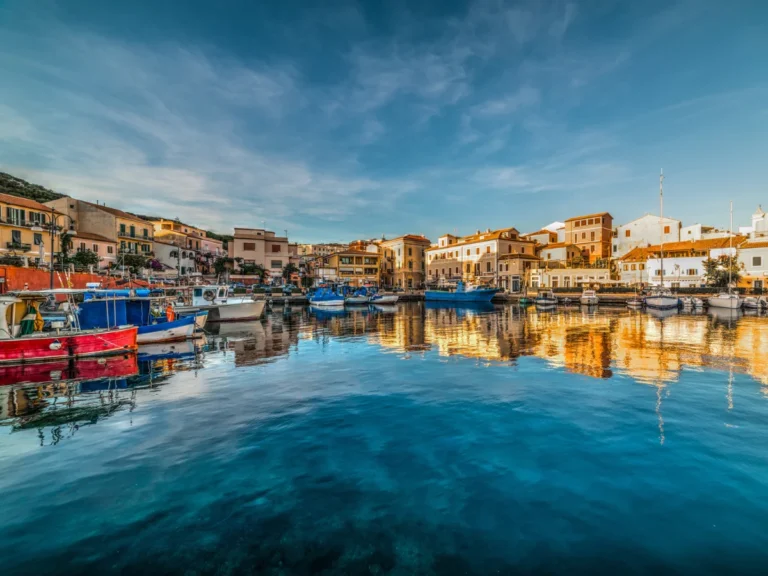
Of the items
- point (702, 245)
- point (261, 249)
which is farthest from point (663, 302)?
point (261, 249)

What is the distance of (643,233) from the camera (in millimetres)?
63469

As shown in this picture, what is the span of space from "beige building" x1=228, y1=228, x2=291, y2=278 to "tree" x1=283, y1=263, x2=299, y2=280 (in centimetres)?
67

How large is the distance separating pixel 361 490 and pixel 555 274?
59.6 metres

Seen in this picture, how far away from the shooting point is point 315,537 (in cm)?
443

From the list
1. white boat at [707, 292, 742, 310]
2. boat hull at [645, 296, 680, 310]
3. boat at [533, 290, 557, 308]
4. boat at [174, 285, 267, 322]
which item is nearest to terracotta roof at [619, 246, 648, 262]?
white boat at [707, 292, 742, 310]

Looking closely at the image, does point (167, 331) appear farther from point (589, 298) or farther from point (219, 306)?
point (589, 298)

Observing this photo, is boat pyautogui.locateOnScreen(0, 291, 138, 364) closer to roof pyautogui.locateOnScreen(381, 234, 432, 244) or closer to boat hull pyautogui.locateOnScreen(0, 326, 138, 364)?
boat hull pyautogui.locateOnScreen(0, 326, 138, 364)

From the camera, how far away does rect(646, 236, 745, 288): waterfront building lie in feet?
163

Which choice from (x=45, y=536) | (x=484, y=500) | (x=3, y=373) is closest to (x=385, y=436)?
(x=484, y=500)

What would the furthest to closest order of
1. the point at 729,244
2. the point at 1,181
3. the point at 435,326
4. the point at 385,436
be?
the point at 1,181 → the point at 729,244 → the point at 435,326 → the point at 385,436

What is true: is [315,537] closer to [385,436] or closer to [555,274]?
[385,436]

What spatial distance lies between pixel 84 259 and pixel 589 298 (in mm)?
57860

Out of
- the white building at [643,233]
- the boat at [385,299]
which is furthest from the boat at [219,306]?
the white building at [643,233]

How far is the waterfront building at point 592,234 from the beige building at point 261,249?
52.7 metres
